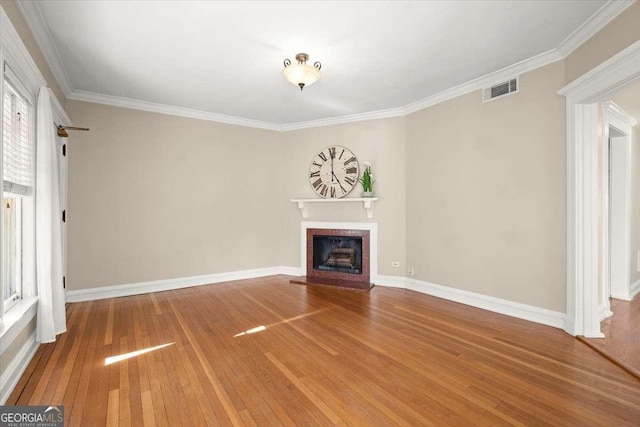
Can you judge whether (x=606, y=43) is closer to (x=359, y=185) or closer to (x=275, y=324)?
(x=359, y=185)

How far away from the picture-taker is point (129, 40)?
2871 mm

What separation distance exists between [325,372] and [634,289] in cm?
488

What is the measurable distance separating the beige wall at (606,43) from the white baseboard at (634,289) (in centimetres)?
324

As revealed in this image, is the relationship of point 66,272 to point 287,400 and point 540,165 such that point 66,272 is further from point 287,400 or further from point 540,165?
point 540,165

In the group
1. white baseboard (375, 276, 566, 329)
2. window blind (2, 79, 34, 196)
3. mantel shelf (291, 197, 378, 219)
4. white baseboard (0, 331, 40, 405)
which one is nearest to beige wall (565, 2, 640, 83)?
white baseboard (375, 276, 566, 329)

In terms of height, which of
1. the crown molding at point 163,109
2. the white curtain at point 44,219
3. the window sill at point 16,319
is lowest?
the window sill at point 16,319

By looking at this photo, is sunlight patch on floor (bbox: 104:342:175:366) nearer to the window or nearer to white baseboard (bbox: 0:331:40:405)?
white baseboard (bbox: 0:331:40:405)

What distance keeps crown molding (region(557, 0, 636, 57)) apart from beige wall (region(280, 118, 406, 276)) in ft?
7.11

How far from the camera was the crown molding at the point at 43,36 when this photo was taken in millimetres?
2363

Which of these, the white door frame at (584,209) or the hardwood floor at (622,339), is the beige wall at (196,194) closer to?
the white door frame at (584,209)

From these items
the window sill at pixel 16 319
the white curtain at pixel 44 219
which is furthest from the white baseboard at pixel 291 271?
the window sill at pixel 16 319

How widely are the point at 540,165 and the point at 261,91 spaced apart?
344 centimetres

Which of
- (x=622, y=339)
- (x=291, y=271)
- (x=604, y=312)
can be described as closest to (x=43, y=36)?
(x=291, y=271)

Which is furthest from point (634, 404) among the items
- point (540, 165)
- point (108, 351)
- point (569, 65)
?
point (108, 351)
